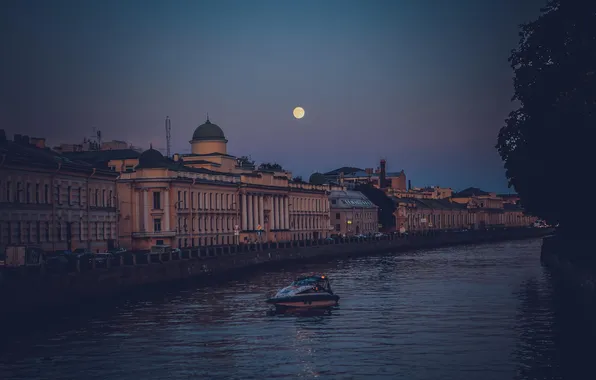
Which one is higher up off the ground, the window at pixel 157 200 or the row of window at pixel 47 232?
the window at pixel 157 200

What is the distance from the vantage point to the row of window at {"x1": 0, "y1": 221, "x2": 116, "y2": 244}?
78275mm

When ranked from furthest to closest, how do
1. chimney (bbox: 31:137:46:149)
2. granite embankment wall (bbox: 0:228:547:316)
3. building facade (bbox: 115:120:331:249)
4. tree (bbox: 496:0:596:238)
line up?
building facade (bbox: 115:120:331:249)
chimney (bbox: 31:137:46:149)
tree (bbox: 496:0:596:238)
granite embankment wall (bbox: 0:228:547:316)

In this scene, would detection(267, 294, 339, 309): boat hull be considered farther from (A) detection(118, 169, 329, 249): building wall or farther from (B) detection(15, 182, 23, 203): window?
(A) detection(118, 169, 329, 249): building wall

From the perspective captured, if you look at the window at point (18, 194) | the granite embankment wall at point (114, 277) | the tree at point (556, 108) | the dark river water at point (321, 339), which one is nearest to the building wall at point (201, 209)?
the granite embankment wall at point (114, 277)

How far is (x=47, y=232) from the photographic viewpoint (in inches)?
3354

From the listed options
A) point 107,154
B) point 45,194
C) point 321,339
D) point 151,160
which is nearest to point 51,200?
point 45,194

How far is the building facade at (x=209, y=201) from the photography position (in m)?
118

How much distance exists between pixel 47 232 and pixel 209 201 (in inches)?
1846

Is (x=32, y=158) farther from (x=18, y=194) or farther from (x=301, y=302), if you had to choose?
(x=301, y=302)

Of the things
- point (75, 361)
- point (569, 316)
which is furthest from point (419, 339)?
point (75, 361)

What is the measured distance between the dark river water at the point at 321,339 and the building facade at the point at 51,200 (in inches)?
559

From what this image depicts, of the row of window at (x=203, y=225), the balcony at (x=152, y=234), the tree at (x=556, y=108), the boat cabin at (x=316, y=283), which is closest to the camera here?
the tree at (x=556, y=108)

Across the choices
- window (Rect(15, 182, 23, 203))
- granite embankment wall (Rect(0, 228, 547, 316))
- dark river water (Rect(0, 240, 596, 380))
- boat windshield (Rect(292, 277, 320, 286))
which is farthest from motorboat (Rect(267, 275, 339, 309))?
window (Rect(15, 182, 23, 203))

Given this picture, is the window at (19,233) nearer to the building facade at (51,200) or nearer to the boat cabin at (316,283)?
the building facade at (51,200)
